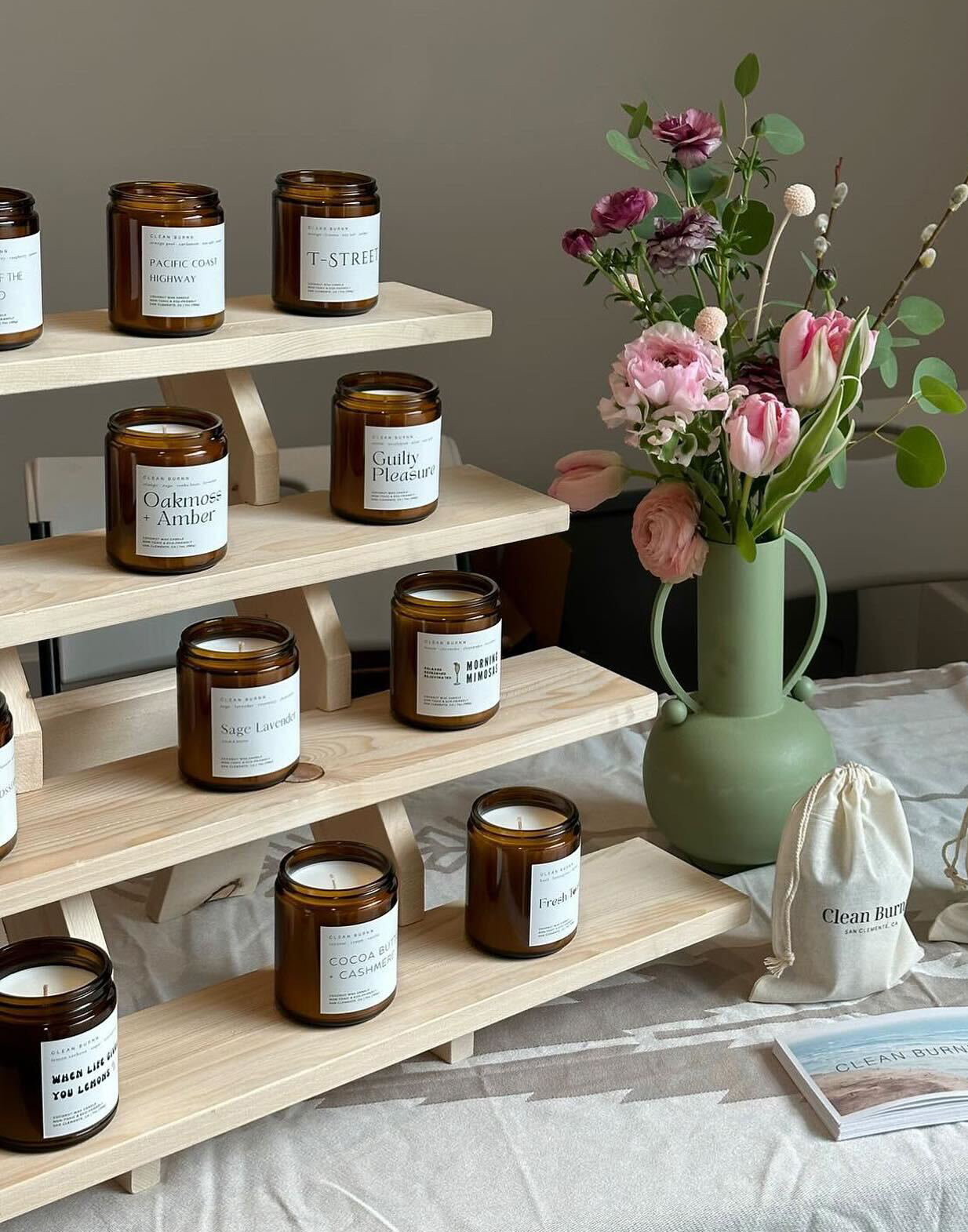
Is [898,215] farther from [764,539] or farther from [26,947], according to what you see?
[26,947]

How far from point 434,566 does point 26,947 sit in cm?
99

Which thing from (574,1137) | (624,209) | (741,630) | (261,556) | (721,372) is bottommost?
(574,1137)

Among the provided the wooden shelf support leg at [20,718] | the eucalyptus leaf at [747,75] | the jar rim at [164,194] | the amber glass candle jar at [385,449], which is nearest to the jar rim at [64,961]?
the wooden shelf support leg at [20,718]

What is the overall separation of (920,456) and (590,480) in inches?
10.0

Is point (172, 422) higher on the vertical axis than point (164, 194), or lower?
lower

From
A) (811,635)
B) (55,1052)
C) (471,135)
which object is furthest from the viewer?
(471,135)

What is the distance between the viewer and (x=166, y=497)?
35.1 inches

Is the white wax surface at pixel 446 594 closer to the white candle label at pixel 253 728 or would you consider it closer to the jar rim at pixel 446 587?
the jar rim at pixel 446 587

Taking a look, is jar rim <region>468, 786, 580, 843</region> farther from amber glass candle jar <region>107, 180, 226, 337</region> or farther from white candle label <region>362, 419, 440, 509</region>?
amber glass candle jar <region>107, 180, 226, 337</region>

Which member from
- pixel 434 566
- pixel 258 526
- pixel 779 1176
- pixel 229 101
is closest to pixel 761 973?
pixel 779 1176

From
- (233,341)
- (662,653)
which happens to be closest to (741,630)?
(662,653)

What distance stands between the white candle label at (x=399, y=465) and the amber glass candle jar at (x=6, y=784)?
28cm

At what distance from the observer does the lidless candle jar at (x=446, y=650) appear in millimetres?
1005

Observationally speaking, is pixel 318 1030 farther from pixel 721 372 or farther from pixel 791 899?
pixel 721 372
